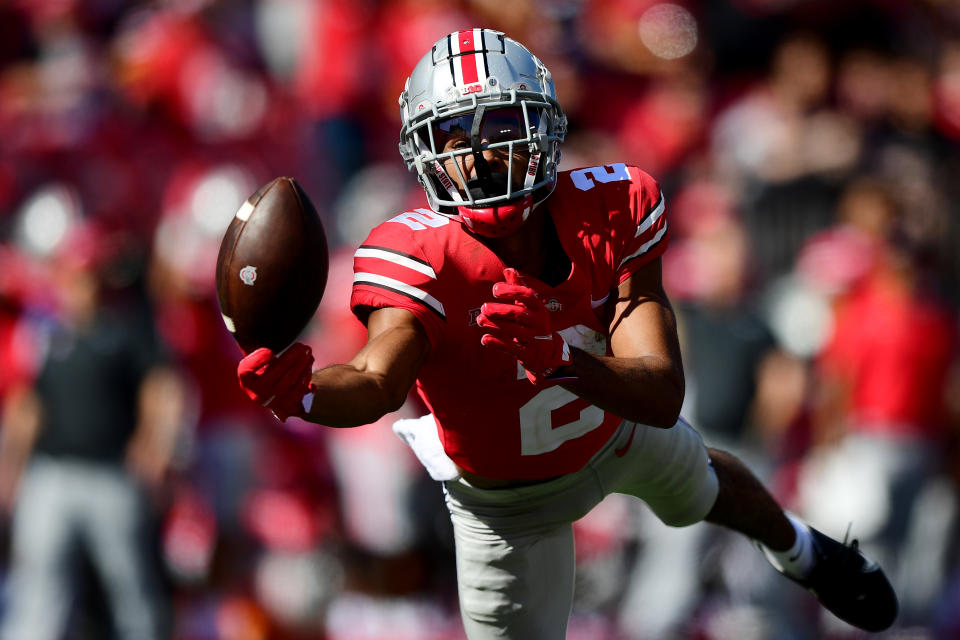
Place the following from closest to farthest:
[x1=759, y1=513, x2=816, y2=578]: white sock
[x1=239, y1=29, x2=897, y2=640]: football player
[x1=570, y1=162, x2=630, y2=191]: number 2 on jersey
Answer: [x1=239, y1=29, x2=897, y2=640]: football player → [x1=570, y1=162, x2=630, y2=191]: number 2 on jersey → [x1=759, y1=513, x2=816, y2=578]: white sock

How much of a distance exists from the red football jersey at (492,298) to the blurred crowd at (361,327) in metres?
2.88

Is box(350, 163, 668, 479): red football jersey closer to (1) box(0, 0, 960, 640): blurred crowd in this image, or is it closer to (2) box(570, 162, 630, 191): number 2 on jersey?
(2) box(570, 162, 630, 191): number 2 on jersey

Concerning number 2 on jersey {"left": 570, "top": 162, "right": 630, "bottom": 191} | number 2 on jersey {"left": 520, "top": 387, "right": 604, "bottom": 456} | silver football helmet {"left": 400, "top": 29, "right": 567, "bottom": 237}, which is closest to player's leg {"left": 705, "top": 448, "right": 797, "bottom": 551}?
number 2 on jersey {"left": 520, "top": 387, "right": 604, "bottom": 456}

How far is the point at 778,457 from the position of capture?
6488 mm

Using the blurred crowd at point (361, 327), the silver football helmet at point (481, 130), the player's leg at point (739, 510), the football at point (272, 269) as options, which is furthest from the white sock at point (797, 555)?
the blurred crowd at point (361, 327)

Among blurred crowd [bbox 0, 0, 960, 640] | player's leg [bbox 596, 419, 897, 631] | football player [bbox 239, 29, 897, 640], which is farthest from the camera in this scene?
blurred crowd [bbox 0, 0, 960, 640]

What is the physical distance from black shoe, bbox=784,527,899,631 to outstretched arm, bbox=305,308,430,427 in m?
1.59

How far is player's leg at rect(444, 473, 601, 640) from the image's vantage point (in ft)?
11.3

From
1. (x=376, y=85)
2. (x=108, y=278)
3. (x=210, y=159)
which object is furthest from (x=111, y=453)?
(x=376, y=85)

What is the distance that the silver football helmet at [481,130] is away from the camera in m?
2.99

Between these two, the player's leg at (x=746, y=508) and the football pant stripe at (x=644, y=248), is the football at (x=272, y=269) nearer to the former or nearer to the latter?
the football pant stripe at (x=644, y=248)

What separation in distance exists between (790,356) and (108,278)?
3.14m

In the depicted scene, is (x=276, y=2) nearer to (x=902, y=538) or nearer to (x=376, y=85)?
(x=376, y=85)

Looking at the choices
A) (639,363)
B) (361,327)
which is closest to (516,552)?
(639,363)
